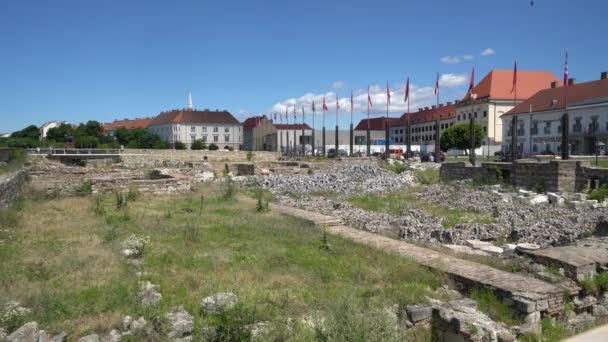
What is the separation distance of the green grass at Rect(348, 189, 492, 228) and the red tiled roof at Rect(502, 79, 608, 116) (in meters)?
36.3

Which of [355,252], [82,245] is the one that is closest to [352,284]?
[355,252]

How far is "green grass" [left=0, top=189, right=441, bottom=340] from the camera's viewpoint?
5.46 metres

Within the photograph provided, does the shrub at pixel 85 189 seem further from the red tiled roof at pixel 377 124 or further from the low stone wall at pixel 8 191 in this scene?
the red tiled roof at pixel 377 124

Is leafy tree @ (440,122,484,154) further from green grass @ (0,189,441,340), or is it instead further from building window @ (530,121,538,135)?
green grass @ (0,189,441,340)

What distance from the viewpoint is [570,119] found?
53.7m

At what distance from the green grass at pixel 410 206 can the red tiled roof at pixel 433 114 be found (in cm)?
7340

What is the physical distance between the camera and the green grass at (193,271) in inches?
215

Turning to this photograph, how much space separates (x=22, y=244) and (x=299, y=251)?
200 inches

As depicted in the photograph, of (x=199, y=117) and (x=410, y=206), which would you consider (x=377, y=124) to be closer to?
(x=199, y=117)

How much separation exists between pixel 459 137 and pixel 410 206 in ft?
172

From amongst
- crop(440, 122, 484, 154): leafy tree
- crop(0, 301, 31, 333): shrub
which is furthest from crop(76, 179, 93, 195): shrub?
crop(440, 122, 484, 154): leafy tree

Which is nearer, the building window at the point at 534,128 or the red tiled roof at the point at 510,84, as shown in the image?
the building window at the point at 534,128

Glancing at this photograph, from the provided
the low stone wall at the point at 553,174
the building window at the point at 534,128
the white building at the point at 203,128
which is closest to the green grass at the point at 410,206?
the low stone wall at the point at 553,174

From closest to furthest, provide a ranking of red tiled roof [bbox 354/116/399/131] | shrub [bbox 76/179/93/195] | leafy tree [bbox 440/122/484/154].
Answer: shrub [bbox 76/179/93/195], leafy tree [bbox 440/122/484/154], red tiled roof [bbox 354/116/399/131]
